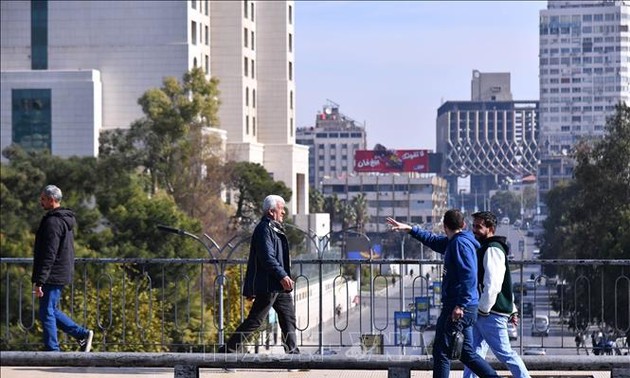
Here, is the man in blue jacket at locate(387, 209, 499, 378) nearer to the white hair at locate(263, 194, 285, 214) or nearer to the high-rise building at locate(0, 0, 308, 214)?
the white hair at locate(263, 194, 285, 214)

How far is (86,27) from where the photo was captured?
100750mm

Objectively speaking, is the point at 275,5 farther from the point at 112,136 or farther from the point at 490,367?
the point at 490,367

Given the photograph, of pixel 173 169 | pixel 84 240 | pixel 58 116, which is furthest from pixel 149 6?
pixel 84 240

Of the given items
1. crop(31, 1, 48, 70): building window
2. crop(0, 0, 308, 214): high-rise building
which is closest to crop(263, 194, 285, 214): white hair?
crop(0, 0, 308, 214): high-rise building

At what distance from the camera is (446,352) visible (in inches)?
531

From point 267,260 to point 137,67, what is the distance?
281 ft

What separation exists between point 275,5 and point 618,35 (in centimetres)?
9694

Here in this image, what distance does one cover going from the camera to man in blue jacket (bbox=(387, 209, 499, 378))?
1331 centimetres

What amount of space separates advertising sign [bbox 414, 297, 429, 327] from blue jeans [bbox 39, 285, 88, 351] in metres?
6.08

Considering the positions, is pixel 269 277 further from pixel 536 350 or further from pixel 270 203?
pixel 536 350

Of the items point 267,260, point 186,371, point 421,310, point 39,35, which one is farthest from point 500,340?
point 39,35

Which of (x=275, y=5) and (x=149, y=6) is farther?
(x=275, y=5)

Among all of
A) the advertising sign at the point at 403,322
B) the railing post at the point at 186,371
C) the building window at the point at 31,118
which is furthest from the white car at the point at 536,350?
the building window at the point at 31,118

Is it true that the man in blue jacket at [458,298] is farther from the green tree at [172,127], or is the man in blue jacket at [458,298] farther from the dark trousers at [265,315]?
the green tree at [172,127]
